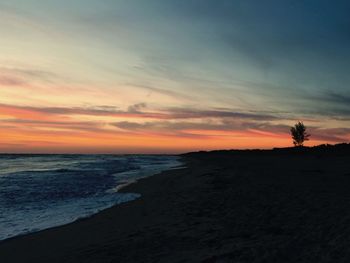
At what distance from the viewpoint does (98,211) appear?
52.7ft

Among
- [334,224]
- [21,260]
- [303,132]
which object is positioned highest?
[303,132]

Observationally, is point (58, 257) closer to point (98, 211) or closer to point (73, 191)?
point (98, 211)

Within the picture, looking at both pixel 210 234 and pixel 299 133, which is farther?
pixel 299 133

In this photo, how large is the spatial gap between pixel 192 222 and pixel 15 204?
9938 millimetres

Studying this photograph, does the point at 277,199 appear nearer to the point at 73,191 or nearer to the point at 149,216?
the point at 149,216

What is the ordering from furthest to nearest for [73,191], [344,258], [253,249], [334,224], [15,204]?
[73,191], [15,204], [334,224], [253,249], [344,258]

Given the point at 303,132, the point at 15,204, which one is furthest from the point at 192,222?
the point at 303,132

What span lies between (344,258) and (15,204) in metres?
15.2

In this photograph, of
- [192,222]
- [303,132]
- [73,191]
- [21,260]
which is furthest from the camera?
[303,132]

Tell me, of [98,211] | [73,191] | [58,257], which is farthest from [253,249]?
[73,191]

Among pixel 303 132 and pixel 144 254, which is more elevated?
pixel 303 132

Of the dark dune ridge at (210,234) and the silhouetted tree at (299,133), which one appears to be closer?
the dark dune ridge at (210,234)

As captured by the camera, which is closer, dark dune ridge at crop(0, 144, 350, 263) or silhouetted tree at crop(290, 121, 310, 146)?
dark dune ridge at crop(0, 144, 350, 263)

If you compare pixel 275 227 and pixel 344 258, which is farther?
pixel 275 227
